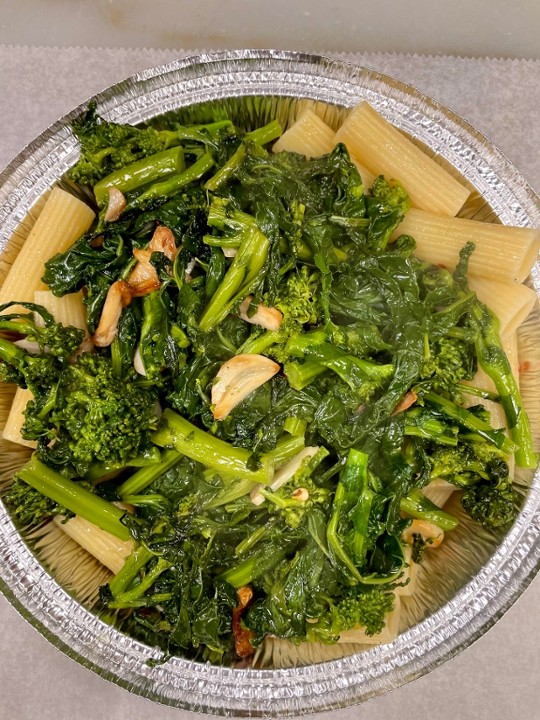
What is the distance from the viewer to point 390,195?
186 cm

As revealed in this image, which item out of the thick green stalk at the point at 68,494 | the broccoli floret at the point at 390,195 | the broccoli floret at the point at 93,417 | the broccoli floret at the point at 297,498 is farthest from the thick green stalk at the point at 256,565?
the broccoli floret at the point at 390,195

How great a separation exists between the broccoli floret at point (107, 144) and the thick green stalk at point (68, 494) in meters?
0.90

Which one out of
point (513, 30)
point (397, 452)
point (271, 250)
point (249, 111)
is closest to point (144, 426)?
point (271, 250)

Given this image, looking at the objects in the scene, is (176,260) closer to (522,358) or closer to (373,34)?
(522,358)

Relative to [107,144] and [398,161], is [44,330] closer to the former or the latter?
[107,144]

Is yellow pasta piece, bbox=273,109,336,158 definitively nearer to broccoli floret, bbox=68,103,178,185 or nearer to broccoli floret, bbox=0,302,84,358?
broccoli floret, bbox=68,103,178,185

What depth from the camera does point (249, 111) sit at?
6.89ft

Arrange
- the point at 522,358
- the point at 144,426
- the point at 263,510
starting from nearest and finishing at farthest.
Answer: the point at 144,426
the point at 263,510
the point at 522,358

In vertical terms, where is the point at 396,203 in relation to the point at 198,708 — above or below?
above

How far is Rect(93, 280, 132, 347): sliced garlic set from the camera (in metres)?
1.80

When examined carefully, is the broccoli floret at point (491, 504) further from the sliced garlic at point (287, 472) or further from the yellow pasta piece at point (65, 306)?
the yellow pasta piece at point (65, 306)

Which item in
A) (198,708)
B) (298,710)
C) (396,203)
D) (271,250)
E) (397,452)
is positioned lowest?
(198,708)

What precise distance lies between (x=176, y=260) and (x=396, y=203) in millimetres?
680

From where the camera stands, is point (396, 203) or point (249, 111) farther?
point (249, 111)
